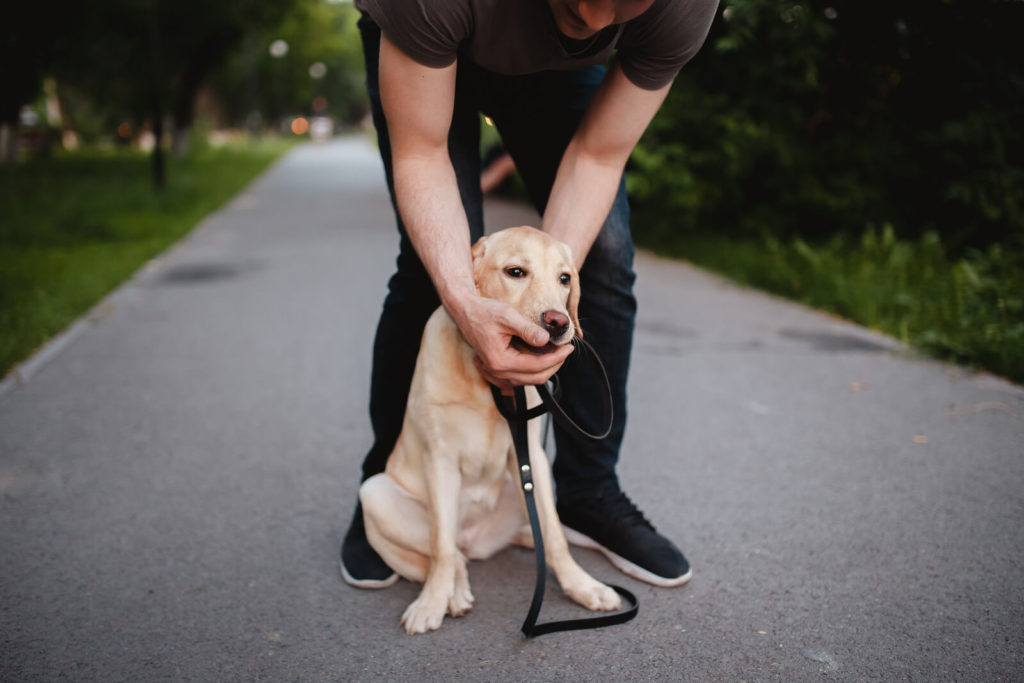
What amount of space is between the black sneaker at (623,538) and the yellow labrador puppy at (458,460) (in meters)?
0.21

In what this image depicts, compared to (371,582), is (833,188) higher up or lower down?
higher up

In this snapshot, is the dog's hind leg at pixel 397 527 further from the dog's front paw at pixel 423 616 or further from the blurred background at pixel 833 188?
the blurred background at pixel 833 188

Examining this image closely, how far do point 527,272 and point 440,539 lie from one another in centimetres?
87

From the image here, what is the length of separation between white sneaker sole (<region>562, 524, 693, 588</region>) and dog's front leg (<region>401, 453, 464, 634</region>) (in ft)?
1.84

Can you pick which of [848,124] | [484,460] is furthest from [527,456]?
[848,124]

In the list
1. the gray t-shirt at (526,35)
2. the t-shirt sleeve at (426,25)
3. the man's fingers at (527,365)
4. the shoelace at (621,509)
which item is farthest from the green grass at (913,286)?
the t-shirt sleeve at (426,25)

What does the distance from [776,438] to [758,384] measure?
91 cm

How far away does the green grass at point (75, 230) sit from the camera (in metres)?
6.17

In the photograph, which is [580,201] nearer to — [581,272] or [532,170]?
[581,272]

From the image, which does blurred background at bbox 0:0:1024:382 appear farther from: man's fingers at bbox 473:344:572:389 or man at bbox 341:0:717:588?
man's fingers at bbox 473:344:572:389

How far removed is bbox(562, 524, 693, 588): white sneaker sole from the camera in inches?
102

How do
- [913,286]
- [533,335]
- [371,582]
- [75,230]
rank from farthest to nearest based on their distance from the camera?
[75,230] → [913,286] → [371,582] → [533,335]

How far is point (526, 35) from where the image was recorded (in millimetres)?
2229

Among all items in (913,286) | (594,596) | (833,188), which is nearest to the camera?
(594,596)
